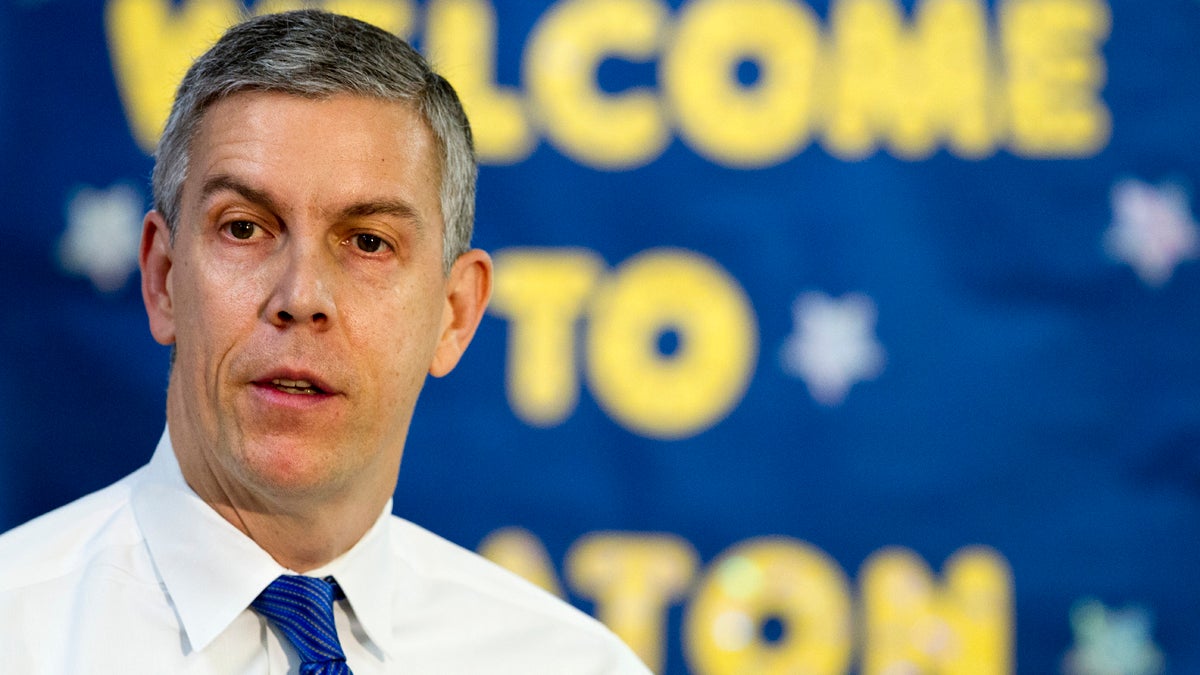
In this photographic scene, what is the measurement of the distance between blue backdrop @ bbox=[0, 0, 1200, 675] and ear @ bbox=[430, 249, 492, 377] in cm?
67

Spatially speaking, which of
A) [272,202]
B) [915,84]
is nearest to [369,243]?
[272,202]

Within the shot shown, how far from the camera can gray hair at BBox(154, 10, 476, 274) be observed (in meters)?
1.56

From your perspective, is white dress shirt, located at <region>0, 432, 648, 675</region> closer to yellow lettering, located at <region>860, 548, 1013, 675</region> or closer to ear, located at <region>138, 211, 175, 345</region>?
ear, located at <region>138, 211, 175, 345</region>

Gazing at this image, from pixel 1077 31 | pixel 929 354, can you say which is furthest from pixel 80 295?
pixel 1077 31

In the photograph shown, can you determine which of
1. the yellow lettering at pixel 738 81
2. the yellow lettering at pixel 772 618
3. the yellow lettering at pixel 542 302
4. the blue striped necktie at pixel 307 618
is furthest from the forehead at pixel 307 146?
the yellow lettering at pixel 772 618

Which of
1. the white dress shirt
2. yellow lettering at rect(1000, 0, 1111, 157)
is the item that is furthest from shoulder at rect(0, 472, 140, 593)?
yellow lettering at rect(1000, 0, 1111, 157)

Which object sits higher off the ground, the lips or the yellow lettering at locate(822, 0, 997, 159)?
the yellow lettering at locate(822, 0, 997, 159)

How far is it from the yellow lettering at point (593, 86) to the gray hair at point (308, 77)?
798 millimetres

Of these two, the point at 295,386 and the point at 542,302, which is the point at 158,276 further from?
the point at 542,302

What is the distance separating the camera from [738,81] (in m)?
2.52

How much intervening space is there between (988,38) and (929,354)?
60 cm

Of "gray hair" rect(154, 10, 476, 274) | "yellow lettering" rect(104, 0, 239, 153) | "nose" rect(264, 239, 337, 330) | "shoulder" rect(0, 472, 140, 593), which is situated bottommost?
"shoulder" rect(0, 472, 140, 593)

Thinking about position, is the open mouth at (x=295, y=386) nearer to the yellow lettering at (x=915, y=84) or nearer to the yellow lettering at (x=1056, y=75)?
the yellow lettering at (x=915, y=84)

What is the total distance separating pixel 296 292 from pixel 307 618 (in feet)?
1.23
